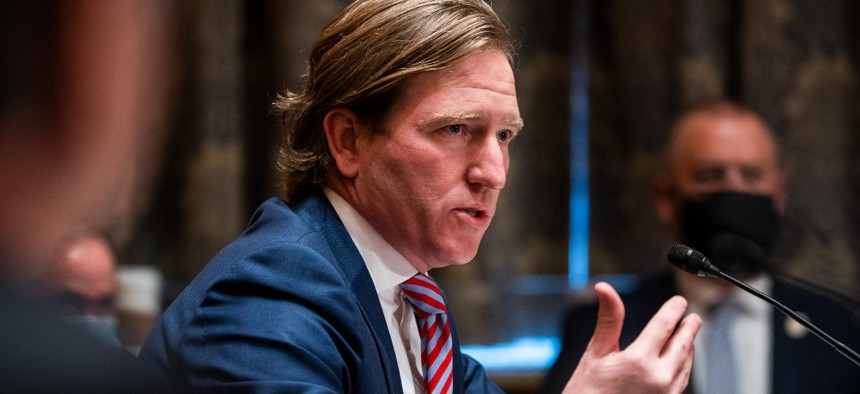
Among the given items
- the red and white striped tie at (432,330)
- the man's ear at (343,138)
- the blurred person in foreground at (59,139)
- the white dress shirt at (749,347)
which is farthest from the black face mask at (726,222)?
the blurred person in foreground at (59,139)

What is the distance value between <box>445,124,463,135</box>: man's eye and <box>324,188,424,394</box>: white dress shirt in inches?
8.1

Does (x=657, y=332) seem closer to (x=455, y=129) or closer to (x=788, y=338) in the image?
(x=455, y=129)

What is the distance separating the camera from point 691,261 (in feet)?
5.44

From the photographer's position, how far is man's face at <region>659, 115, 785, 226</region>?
287cm

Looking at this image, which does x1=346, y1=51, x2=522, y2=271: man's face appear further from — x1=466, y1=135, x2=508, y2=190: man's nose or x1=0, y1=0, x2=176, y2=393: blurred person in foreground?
x1=0, y1=0, x2=176, y2=393: blurred person in foreground

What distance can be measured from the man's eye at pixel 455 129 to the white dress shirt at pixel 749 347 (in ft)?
4.31

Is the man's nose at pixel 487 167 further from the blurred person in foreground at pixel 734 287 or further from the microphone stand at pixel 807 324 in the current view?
the blurred person in foreground at pixel 734 287

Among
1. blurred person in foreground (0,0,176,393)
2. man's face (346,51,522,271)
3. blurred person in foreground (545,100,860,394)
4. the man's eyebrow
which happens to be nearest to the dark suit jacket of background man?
blurred person in foreground (545,100,860,394)

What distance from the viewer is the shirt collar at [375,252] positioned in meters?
1.69

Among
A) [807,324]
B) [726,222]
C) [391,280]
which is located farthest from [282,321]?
[726,222]

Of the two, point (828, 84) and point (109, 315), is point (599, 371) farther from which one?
point (828, 84)

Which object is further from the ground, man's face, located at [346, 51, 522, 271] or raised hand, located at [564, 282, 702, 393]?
man's face, located at [346, 51, 522, 271]

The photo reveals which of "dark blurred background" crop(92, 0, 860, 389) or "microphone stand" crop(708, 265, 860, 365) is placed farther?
"dark blurred background" crop(92, 0, 860, 389)

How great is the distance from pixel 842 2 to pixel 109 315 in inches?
105
